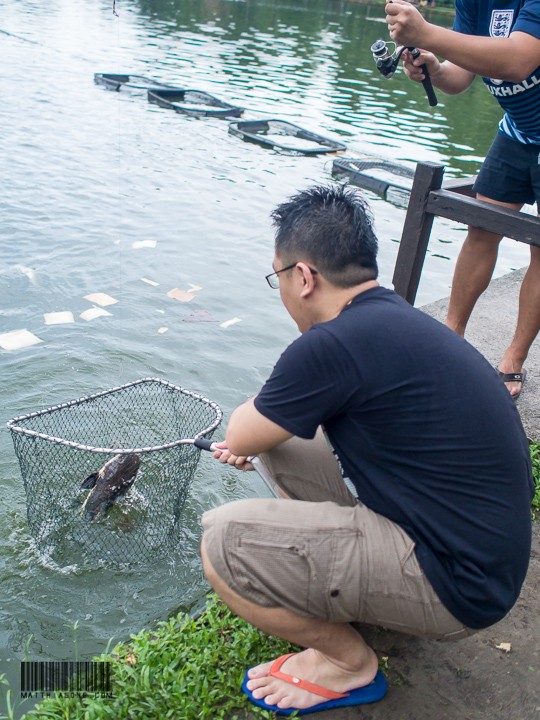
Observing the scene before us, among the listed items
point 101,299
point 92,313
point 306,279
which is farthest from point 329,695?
point 101,299

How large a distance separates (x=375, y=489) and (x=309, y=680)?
733mm

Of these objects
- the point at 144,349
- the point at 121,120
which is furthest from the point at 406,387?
the point at 121,120

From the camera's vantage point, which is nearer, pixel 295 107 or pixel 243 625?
pixel 243 625

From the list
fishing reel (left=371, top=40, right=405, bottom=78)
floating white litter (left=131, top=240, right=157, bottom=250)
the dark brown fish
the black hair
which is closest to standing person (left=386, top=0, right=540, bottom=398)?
fishing reel (left=371, top=40, right=405, bottom=78)

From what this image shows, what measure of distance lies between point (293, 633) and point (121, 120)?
1263cm

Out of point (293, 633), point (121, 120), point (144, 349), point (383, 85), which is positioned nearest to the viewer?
point (293, 633)

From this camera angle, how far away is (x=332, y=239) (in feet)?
8.38

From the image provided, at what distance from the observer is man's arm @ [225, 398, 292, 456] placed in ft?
8.13

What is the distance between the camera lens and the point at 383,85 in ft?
70.3

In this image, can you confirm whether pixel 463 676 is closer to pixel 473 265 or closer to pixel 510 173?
pixel 473 265

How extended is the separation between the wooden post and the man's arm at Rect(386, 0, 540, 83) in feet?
2.74

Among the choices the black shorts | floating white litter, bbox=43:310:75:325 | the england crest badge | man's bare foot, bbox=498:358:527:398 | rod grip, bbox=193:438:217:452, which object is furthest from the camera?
floating white litter, bbox=43:310:75:325

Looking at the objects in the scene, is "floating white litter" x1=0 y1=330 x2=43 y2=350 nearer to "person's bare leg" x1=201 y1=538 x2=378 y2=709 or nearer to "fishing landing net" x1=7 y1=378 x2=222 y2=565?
"fishing landing net" x1=7 y1=378 x2=222 y2=565

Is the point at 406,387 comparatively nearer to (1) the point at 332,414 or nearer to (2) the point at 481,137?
(1) the point at 332,414
